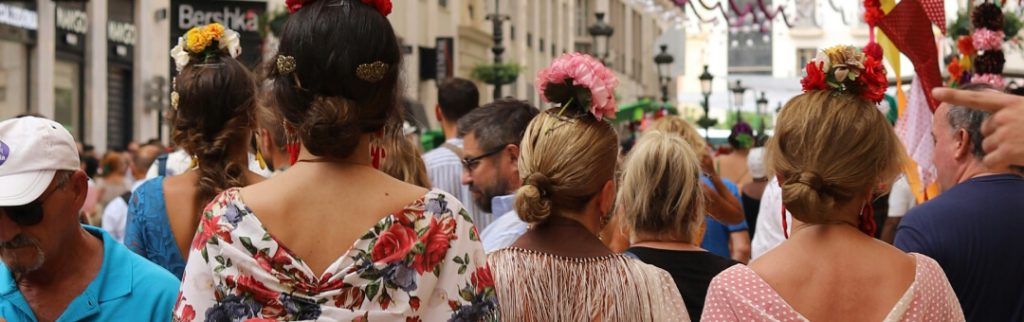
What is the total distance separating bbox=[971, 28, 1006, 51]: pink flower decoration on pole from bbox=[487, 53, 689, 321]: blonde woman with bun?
507cm

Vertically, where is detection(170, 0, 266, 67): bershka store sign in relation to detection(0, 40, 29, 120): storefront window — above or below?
above

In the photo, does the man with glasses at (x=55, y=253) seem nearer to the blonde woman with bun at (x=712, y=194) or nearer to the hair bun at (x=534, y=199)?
the hair bun at (x=534, y=199)

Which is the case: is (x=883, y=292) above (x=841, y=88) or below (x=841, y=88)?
below

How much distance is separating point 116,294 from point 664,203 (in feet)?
6.86

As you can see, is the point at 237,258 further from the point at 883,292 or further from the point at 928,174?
the point at 928,174

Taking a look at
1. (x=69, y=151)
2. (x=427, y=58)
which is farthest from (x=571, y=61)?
(x=427, y=58)

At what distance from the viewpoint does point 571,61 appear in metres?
4.78

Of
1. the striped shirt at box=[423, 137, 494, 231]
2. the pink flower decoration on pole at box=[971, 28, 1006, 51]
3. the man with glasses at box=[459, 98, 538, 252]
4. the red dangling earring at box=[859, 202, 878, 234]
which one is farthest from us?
the pink flower decoration on pole at box=[971, 28, 1006, 51]

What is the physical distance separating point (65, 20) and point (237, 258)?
23995 millimetres

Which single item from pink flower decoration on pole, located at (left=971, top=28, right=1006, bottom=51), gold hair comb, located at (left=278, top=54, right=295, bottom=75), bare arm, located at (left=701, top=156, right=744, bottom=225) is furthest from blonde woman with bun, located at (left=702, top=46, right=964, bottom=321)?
pink flower decoration on pole, located at (left=971, top=28, right=1006, bottom=51)

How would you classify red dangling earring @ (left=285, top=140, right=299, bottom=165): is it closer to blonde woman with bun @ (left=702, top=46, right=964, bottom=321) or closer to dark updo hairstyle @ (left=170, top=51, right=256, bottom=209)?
blonde woman with bun @ (left=702, top=46, right=964, bottom=321)

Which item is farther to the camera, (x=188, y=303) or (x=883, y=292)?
(x=883, y=292)

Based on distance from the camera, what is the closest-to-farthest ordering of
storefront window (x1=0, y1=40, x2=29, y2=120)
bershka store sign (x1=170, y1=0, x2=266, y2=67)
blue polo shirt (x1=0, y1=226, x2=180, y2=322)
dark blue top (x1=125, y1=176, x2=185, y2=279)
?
blue polo shirt (x1=0, y1=226, x2=180, y2=322) < dark blue top (x1=125, y1=176, x2=185, y2=279) < storefront window (x1=0, y1=40, x2=29, y2=120) < bershka store sign (x1=170, y1=0, x2=266, y2=67)

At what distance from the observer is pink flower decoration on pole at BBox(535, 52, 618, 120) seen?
4.63 m
